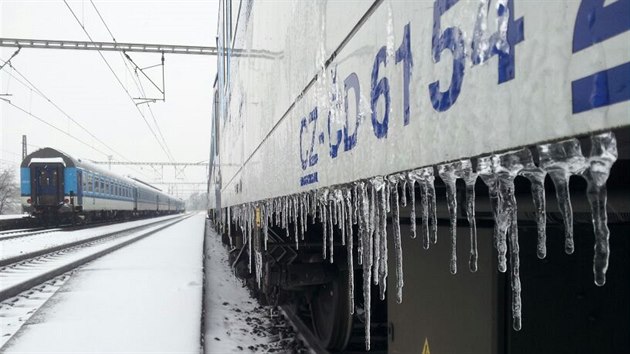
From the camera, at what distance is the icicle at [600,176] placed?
672 millimetres

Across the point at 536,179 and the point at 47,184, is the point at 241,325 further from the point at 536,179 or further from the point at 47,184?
the point at 47,184

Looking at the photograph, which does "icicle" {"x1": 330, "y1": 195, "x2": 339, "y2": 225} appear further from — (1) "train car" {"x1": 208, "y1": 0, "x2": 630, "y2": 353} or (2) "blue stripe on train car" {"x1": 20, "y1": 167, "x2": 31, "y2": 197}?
(2) "blue stripe on train car" {"x1": 20, "y1": 167, "x2": 31, "y2": 197}

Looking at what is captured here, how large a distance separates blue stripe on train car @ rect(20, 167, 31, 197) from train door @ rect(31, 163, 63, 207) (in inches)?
5.4

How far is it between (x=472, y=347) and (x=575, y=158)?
1027 millimetres

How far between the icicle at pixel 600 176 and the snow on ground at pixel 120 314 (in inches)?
157

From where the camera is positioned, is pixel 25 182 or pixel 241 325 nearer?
pixel 241 325

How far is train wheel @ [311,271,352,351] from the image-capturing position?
13.5 ft

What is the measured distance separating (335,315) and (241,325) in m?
2.24

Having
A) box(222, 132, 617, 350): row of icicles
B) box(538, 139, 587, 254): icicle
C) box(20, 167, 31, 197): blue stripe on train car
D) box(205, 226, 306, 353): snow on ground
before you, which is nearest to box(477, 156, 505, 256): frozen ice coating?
box(222, 132, 617, 350): row of icicles

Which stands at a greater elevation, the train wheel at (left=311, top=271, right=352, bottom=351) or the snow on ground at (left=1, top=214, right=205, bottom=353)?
the train wheel at (left=311, top=271, right=352, bottom=351)

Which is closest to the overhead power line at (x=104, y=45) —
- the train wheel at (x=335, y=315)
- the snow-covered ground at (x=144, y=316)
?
the snow-covered ground at (x=144, y=316)

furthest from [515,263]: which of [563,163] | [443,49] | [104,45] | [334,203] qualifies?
[104,45]

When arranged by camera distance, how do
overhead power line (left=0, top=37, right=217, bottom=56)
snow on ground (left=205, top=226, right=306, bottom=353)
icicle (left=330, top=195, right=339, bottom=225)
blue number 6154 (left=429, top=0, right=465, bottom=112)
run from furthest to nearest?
overhead power line (left=0, top=37, right=217, bottom=56) → snow on ground (left=205, top=226, right=306, bottom=353) → icicle (left=330, top=195, right=339, bottom=225) → blue number 6154 (left=429, top=0, right=465, bottom=112)

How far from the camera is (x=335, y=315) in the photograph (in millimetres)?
4145
